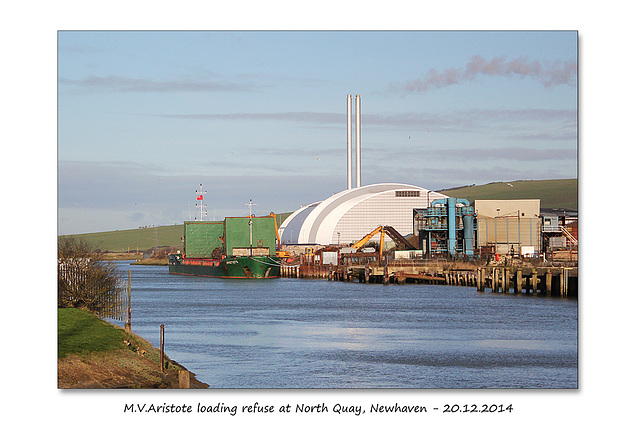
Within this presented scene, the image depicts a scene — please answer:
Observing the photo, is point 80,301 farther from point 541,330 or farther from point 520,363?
point 541,330

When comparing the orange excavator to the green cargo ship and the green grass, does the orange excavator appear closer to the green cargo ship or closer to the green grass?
the green cargo ship

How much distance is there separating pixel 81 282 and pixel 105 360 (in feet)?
35.8

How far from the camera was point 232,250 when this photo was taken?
3999 inches

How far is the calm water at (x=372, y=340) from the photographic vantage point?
24344 millimetres

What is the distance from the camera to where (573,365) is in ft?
83.1

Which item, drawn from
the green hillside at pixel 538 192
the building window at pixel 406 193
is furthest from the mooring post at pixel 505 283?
the building window at pixel 406 193

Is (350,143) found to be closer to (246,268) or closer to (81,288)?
(246,268)

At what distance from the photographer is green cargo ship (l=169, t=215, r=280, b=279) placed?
95125mm

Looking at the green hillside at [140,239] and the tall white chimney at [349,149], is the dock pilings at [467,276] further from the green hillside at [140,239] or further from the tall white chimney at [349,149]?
the green hillside at [140,239]

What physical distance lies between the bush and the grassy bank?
3654mm

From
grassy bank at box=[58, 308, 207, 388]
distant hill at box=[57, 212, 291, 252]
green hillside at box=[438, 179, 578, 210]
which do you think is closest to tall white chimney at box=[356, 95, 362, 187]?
green hillside at box=[438, 179, 578, 210]

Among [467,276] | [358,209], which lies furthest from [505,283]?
[358,209]

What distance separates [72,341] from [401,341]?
14.5 m

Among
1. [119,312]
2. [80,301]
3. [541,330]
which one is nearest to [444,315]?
[541,330]
